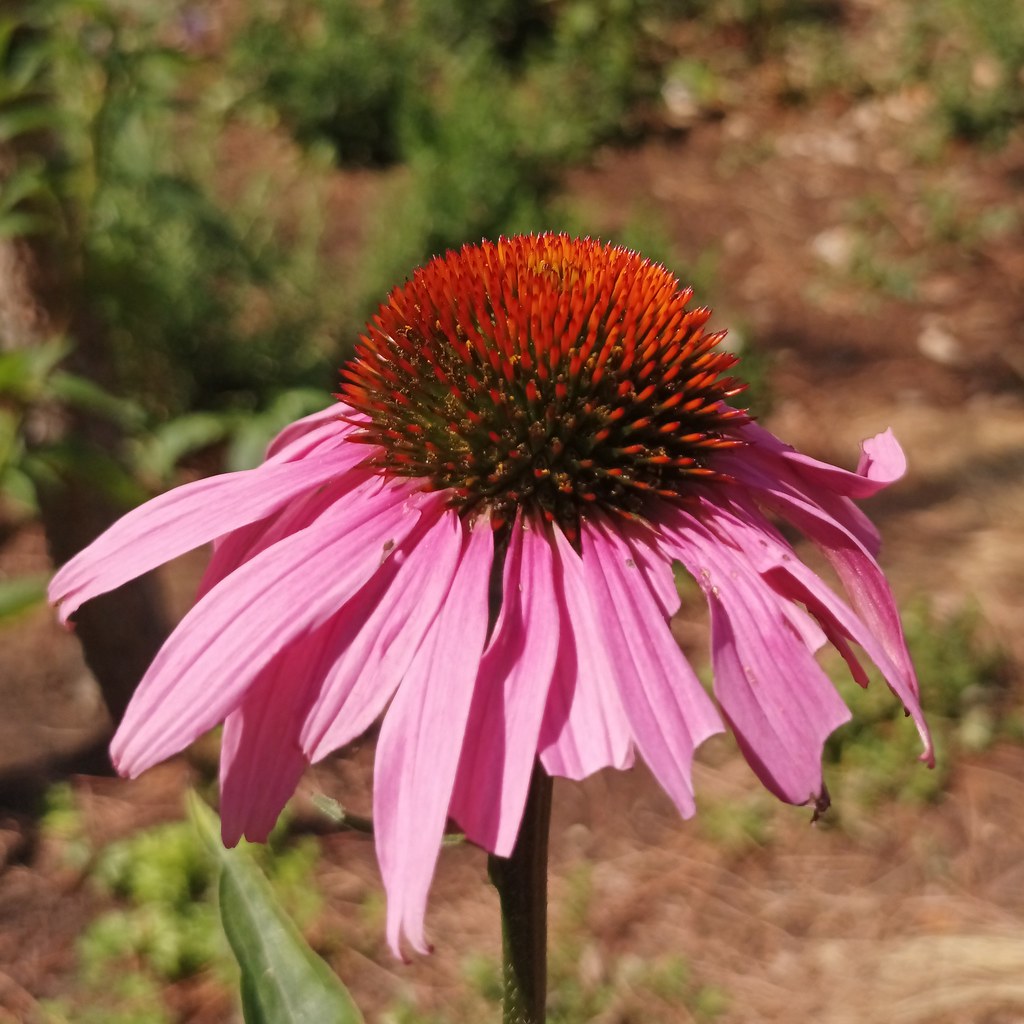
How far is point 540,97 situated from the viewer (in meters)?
4.01

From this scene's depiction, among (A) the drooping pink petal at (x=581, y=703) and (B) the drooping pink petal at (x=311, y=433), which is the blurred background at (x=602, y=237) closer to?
(B) the drooping pink petal at (x=311, y=433)

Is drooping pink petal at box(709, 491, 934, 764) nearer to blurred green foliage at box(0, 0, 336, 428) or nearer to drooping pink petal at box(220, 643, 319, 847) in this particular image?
drooping pink petal at box(220, 643, 319, 847)

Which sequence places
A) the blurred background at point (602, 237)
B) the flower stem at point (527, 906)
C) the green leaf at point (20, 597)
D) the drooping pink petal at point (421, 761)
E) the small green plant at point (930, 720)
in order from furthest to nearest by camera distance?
the small green plant at point (930, 720) < the blurred background at point (602, 237) < the green leaf at point (20, 597) < the flower stem at point (527, 906) < the drooping pink petal at point (421, 761)

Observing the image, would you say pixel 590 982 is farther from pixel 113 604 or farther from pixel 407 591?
pixel 407 591

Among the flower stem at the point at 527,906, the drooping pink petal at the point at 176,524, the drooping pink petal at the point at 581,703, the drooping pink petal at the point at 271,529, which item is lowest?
the flower stem at the point at 527,906

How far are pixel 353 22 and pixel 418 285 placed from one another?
3.74m

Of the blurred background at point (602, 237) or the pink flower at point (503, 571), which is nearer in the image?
the pink flower at point (503, 571)

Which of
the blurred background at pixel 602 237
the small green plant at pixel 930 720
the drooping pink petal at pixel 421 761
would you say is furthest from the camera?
the small green plant at pixel 930 720

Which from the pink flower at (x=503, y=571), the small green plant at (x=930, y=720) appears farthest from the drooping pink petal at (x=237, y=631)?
the small green plant at (x=930, y=720)

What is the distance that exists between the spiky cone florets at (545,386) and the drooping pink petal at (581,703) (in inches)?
3.2

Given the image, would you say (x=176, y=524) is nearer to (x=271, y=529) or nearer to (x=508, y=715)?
(x=271, y=529)

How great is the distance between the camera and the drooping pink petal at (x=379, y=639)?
0.57 m

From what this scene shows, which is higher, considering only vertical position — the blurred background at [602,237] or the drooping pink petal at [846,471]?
the drooping pink petal at [846,471]

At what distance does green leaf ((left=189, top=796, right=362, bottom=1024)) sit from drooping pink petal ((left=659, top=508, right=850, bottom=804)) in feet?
0.85
